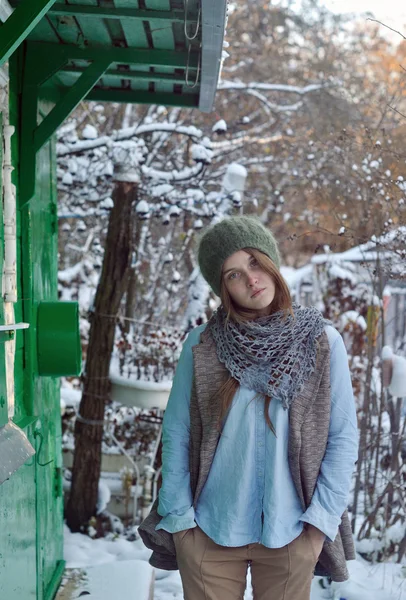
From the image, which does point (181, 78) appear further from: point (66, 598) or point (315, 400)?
point (66, 598)

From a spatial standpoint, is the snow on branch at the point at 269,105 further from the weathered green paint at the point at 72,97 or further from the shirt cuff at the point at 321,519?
the shirt cuff at the point at 321,519

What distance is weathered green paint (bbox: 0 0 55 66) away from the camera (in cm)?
210

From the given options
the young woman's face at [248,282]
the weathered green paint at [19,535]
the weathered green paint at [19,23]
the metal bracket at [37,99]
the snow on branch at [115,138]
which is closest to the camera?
the weathered green paint at [19,23]

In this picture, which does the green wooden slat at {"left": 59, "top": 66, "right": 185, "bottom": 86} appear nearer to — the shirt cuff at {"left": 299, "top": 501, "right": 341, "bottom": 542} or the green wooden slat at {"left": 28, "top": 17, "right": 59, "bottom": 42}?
the green wooden slat at {"left": 28, "top": 17, "right": 59, "bottom": 42}

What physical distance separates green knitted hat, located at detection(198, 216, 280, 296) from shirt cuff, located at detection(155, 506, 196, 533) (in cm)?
75

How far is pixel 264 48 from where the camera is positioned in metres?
13.1

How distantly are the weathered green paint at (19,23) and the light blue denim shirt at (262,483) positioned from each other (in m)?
1.29

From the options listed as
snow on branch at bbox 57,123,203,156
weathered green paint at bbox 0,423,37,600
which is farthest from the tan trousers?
snow on branch at bbox 57,123,203,156

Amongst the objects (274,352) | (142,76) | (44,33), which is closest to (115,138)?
(142,76)

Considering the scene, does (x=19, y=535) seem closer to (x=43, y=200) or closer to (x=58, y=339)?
(x=58, y=339)

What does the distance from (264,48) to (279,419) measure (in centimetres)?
1200

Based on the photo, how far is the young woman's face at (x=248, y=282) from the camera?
2350 mm

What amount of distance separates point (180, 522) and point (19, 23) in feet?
5.35

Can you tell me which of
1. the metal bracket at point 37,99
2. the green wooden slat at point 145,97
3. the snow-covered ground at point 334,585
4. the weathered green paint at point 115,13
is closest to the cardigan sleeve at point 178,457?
the metal bracket at point 37,99
